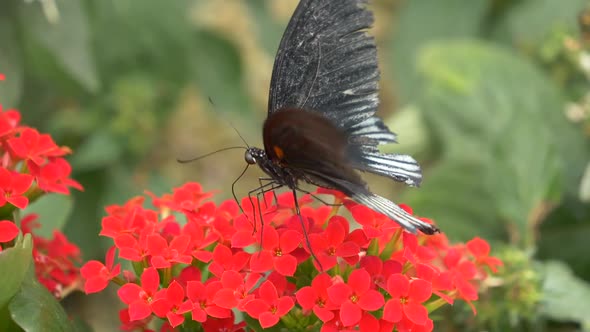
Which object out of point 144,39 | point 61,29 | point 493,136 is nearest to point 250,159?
point 61,29

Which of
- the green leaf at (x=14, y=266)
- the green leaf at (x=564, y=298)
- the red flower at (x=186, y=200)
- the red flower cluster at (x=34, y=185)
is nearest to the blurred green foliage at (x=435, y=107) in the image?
the green leaf at (x=564, y=298)

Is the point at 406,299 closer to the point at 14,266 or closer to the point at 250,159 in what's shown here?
the point at 250,159

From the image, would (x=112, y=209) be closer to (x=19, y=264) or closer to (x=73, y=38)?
(x=19, y=264)

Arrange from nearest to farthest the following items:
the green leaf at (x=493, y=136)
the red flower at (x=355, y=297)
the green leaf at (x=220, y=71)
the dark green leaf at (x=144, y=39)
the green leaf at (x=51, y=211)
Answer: the red flower at (x=355, y=297) < the green leaf at (x=51, y=211) < the green leaf at (x=493, y=136) < the dark green leaf at (x=144, y=39) < the green leaf at (x=220, y=71)

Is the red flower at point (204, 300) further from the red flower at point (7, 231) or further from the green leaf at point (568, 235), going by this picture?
the green leaf at point (568, 235)

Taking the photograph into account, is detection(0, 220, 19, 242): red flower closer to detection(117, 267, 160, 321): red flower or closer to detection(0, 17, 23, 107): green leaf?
detection(117, 267, 160, 321): red flower

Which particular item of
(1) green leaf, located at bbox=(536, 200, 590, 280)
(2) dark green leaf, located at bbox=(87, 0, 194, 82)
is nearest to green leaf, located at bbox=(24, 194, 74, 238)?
(2) dark green leaf, located at bbox=(87, 0, 194, 82)
